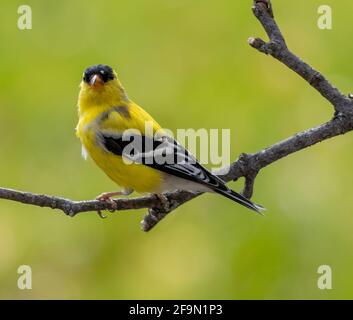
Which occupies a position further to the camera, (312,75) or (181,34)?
(181,34)

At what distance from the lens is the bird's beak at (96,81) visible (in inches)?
151

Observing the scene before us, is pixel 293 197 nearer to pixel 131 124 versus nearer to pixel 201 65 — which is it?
pixel 201 65

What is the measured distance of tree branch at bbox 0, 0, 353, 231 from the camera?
2.84 m

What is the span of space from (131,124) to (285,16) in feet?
8.96

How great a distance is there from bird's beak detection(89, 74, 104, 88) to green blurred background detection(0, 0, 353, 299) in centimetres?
128

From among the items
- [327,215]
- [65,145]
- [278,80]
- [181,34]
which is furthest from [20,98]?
[327,215]

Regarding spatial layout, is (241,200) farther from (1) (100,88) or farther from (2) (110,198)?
(1) (100,88)

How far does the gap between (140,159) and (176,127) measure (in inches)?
72.5

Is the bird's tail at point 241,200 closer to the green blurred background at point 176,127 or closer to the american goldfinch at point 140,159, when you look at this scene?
the american goldfinch at point 140,159

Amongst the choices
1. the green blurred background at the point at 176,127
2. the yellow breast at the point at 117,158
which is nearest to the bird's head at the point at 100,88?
the yellow breast at the point at 117,158

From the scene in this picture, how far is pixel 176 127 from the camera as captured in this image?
17.5 feet

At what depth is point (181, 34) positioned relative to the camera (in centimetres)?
612

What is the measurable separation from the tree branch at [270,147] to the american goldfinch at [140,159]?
14 cm

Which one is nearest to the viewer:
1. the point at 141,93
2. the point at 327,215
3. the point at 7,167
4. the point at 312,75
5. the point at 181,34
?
the point at 312,75
